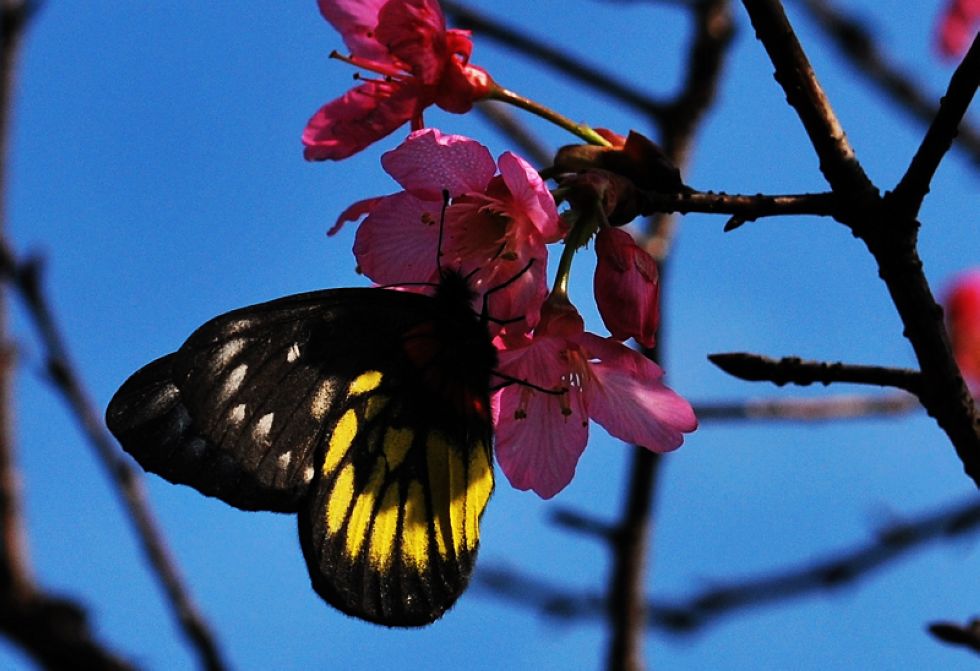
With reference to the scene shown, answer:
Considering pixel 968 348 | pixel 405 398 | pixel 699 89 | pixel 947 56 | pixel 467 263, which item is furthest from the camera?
pixel 968 348

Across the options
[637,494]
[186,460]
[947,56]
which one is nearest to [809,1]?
[947,56]

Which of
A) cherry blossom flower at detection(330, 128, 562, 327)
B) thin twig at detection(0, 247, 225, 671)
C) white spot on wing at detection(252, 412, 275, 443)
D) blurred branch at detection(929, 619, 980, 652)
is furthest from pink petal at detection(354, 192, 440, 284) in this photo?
thin twig at detection(0, 247, 225, 671)

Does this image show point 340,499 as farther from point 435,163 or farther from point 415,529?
point 435,163

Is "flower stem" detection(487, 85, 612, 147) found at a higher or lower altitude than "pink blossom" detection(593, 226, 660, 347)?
higher

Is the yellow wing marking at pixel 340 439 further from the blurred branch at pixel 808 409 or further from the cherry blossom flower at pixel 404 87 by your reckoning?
the blurred branch at pixel 808 409

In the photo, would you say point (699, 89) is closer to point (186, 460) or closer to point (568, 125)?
point (568, 125)

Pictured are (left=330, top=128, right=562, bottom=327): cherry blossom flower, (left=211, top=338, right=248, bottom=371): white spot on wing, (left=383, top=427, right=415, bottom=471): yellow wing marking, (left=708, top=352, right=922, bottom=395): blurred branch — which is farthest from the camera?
(left=383, top=427, right=415, bottom=471): yellow wing marking

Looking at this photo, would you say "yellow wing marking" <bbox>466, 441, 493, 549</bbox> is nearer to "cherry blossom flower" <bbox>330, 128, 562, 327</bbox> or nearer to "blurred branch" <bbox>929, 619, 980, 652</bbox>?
"cherry blossom flower" <bbox>330, 128, 562, 327</bbox>
